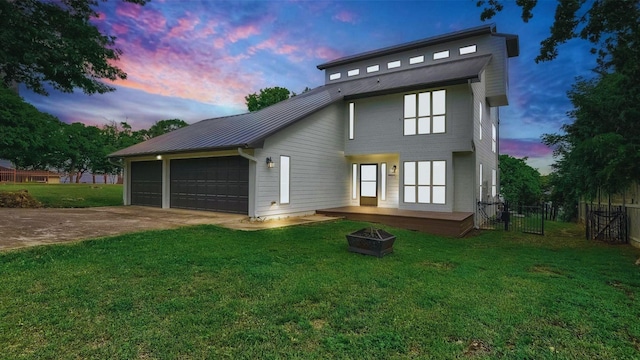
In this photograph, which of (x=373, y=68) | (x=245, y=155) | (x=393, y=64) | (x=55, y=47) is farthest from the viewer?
(x=373, y=68)

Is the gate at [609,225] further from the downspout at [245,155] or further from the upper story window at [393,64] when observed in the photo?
the downspout at [245,155]

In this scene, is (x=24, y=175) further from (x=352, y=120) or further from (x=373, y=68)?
(x=373, y=68)

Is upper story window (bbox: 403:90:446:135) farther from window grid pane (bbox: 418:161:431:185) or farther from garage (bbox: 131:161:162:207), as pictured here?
garage (bbox: 131:161:162:207)

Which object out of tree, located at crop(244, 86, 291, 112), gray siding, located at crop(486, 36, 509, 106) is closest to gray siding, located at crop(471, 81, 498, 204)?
gray siding, located at crop(486, 36, 509, 106)

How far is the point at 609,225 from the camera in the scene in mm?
9219

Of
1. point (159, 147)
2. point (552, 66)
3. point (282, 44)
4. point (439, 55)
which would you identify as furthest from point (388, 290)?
point (552, 66)

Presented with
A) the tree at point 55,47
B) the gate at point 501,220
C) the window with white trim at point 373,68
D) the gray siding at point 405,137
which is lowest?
the gate at point 501,220

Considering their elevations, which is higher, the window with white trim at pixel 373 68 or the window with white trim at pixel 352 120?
the window with white trim at pixel 373 68

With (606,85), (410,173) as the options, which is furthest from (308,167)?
(606,85)

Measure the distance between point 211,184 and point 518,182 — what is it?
27367mm

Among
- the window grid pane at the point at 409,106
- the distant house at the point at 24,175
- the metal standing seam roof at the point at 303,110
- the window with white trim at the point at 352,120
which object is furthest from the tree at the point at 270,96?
the distant house at the point at 24,175

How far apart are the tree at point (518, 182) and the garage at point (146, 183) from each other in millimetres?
25811

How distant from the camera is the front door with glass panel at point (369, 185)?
13.5 metres

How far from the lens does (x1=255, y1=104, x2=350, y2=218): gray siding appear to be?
1020 centimetres
